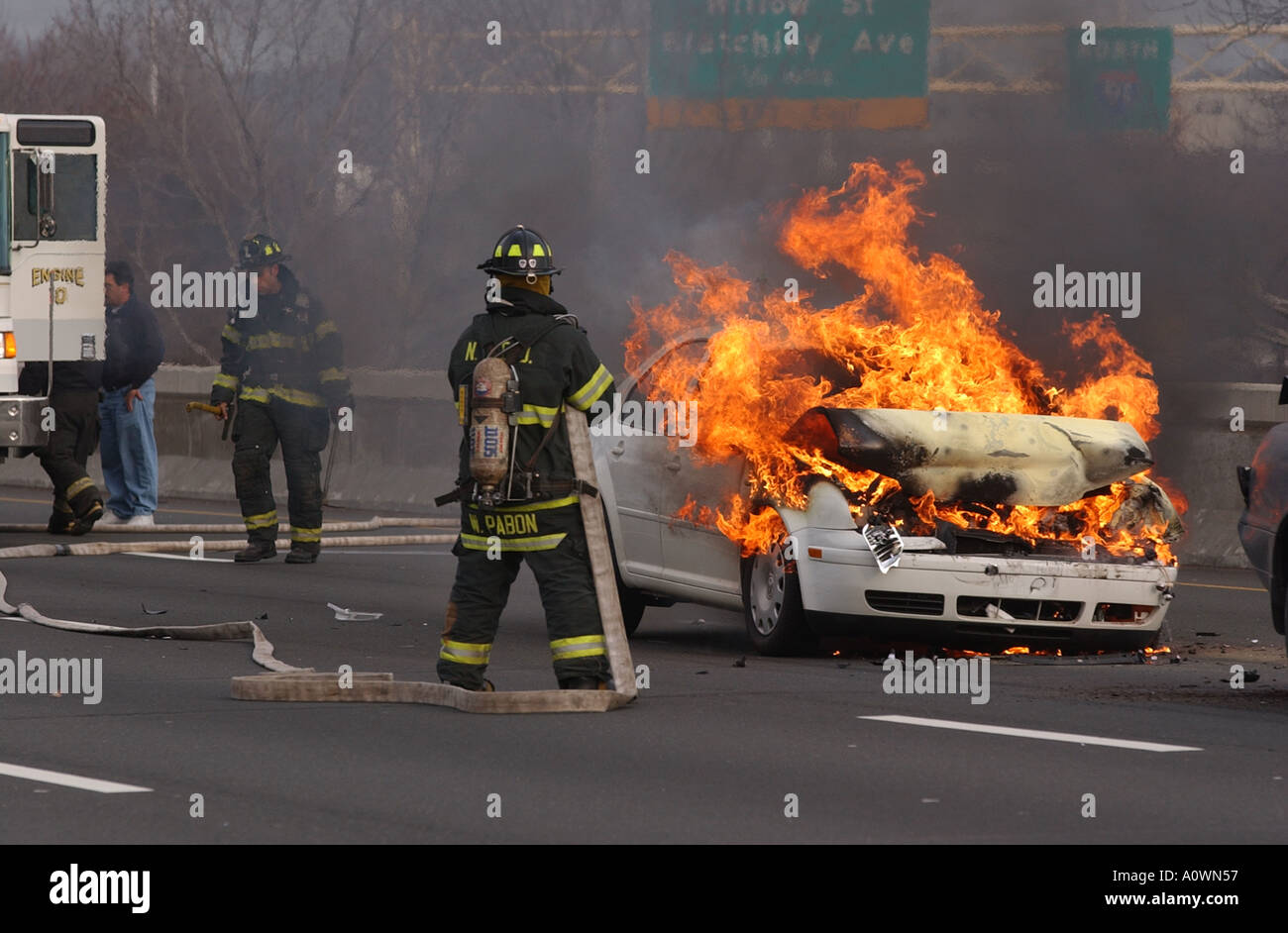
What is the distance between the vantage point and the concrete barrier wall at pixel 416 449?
1727 centimetres

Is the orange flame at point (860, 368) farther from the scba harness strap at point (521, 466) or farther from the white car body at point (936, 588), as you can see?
the scba harness strap at point (521, 466)

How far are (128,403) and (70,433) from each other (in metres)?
1.29

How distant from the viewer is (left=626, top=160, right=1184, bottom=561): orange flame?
36.4 feet

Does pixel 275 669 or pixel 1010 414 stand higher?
pixel 1010 414

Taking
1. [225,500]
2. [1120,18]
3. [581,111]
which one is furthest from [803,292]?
[581,111]

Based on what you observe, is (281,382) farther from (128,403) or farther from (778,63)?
(778,63)

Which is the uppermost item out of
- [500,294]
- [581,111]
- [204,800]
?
[581,111]

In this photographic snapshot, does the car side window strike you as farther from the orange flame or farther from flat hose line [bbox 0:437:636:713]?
flat hose line [bbox 0:437:636:713]

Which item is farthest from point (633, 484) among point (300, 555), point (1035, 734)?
point (300, 555)

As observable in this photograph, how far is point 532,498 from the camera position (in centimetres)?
932

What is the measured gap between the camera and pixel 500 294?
9531 mm

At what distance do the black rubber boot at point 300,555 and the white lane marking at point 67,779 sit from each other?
26.1 feet

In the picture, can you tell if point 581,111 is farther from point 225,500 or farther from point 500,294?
point 500,294

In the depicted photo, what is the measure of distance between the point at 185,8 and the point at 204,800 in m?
27.2
